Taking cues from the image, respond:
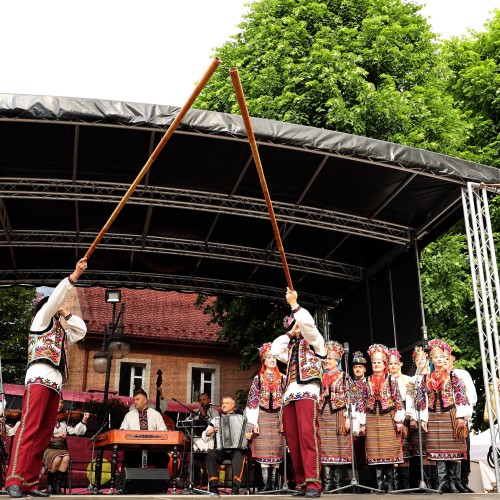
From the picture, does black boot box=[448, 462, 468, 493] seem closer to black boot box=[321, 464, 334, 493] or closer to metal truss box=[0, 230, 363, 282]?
black boot box=[321, 464, 334, 493]

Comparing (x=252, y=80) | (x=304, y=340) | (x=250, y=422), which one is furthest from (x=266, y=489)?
(x=252, y=80)

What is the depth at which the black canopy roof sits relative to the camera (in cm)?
897

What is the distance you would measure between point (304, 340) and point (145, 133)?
3.70 meters

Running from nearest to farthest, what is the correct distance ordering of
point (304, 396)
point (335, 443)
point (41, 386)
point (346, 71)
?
point (41, 386)
point (304, 396)
point (335, 443)
point (346, 71)

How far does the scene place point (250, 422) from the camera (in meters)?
9.09

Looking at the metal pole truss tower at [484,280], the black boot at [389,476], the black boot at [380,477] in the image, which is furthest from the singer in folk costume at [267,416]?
the metal pole truss tower at [484,280]

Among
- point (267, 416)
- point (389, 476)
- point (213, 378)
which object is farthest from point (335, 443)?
point (213, 378)

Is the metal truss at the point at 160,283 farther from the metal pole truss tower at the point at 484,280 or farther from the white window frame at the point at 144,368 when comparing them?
the white window frame at the point at 144,368

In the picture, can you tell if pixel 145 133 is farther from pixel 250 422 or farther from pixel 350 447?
pixel 350 447

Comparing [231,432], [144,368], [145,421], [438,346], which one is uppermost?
[144,368]

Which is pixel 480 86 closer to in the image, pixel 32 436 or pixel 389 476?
pixel 389 476

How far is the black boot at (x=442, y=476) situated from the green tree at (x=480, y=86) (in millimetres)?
10495

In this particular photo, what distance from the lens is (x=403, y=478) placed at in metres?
9.02

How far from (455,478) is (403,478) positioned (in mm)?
846
